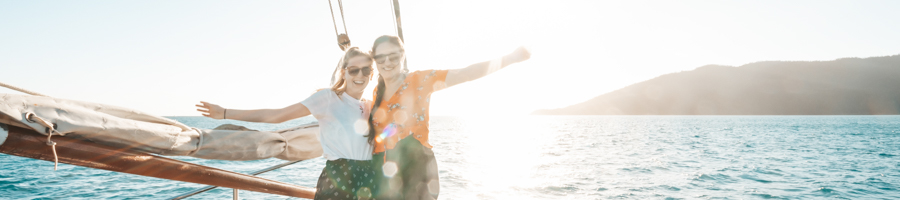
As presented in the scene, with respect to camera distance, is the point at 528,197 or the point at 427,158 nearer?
the point at 427,158

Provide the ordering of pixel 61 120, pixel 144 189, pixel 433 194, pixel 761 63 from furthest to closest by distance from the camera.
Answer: pixel 761 63
pixel 144 189
pixel 433 194
pixel 61 120

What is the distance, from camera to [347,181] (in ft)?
6.51

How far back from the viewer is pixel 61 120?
1.43m

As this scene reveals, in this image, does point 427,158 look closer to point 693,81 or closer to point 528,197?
point 528,197

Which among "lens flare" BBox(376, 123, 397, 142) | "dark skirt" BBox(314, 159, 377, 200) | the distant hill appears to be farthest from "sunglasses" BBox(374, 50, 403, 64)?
the distant hill

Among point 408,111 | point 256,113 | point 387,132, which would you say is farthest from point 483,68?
point 256,113

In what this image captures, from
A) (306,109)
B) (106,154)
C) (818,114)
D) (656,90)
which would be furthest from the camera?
(656,90)

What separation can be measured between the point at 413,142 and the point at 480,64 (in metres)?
0.51

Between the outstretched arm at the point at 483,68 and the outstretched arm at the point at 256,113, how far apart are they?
0.76m

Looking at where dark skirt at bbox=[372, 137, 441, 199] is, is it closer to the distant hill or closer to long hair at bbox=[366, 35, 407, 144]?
long hair at bbox=[366, 35, 407, 144]

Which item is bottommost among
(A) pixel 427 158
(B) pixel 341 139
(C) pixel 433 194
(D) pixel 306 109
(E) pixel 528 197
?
(E) pixel 528 197

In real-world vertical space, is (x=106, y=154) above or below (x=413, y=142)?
above

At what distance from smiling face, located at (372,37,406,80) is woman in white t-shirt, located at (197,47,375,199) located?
8 centimetres

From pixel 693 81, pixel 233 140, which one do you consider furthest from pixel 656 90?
pixel 233 140
